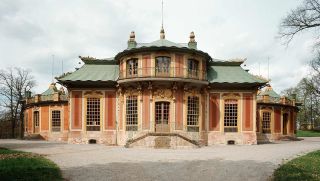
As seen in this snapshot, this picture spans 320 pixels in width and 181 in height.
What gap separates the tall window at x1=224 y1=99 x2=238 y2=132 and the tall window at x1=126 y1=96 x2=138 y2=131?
7.93m

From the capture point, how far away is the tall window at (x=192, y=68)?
1029 inches

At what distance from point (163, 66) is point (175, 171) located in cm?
1406

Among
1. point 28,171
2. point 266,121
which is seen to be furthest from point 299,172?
point 266,121

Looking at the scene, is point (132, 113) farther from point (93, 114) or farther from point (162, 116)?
point (93, 114)

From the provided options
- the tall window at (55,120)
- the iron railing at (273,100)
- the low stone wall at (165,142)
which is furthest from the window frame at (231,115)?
the tall window at (55,120)

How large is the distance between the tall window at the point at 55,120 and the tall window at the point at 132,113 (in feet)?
34.1

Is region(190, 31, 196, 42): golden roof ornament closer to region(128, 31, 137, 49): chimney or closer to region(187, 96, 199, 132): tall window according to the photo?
region(128, 31, 137, 49): chimney

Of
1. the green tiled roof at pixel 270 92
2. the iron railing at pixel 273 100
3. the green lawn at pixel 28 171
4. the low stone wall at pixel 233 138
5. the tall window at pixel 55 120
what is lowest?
the low stone wall at pixel 233 138

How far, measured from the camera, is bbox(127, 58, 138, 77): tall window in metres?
26.2

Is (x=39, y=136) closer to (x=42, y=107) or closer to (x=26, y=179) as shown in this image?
(x=42, y=107)

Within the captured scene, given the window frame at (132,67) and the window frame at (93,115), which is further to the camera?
the window frame at (93,115)

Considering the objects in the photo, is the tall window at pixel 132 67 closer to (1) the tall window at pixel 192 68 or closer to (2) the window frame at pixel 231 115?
(1) the tall window at pixel 192 68

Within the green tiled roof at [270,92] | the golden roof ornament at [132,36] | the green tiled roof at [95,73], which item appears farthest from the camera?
the green tiled roof at [270,92]

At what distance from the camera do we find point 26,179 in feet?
32.9
